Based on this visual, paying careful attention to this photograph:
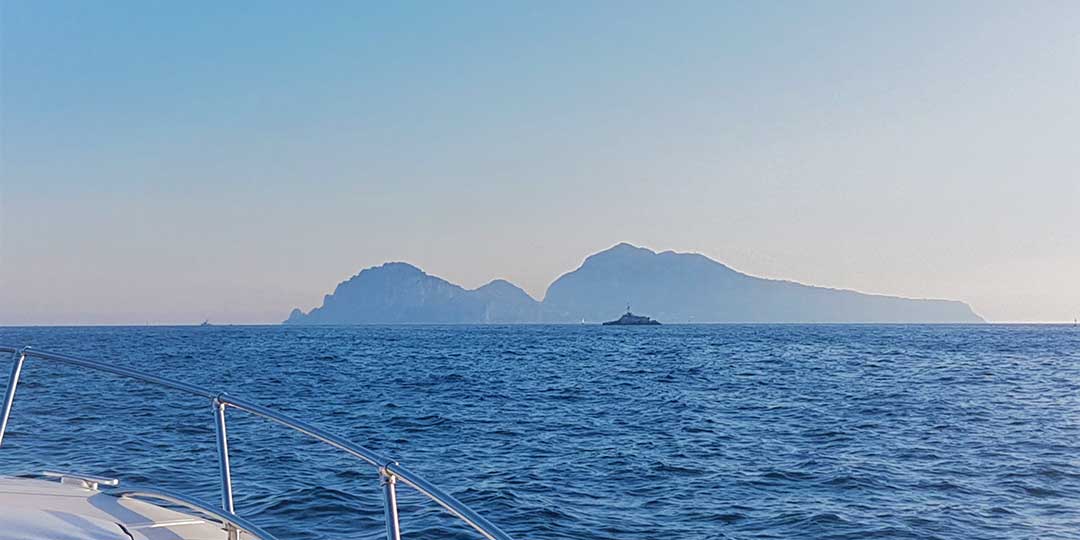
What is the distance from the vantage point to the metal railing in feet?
8.34

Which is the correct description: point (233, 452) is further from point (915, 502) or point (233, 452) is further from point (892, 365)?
point (892, 365)

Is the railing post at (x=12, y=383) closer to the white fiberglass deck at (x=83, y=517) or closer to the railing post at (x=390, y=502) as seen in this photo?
the white fiberglass deck at (x=83, y=517)

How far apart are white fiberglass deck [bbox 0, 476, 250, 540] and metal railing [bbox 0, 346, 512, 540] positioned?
191mm

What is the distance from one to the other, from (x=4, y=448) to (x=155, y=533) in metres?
12.4

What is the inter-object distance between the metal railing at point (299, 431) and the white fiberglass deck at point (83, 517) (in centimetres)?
19

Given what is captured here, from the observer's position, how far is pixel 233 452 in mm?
13203

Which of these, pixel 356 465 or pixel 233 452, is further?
pixel 233 452

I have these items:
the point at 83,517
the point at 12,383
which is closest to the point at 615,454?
the point at 12,383

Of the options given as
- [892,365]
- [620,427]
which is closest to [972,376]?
[892,365]

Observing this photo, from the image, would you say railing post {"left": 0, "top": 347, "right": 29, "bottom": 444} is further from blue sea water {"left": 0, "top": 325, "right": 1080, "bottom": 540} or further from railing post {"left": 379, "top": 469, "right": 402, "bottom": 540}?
blue sea water {"left": 0, "top": 325, "right": 1080, "bottom": 540}

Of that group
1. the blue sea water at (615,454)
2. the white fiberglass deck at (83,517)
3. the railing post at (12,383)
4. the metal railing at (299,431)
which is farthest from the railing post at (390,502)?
the blue sea water at (615,454)

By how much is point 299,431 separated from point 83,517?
872 millimetres

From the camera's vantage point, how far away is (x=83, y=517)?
3.40 meters

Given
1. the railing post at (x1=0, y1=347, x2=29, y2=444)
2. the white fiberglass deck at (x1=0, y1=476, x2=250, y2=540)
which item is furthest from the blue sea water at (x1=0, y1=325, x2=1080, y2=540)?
the white fiberglass deck at (x1=0, y1=476, x2=250, y2=540)
